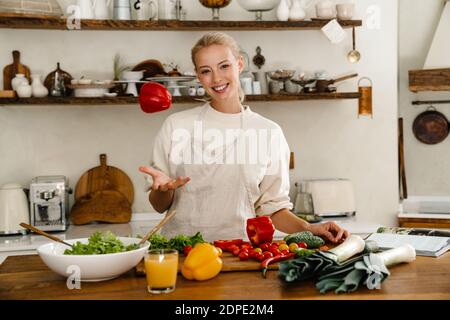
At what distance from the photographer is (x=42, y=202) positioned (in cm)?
374

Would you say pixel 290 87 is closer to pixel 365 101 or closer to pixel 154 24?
pixel 365 101

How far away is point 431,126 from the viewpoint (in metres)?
4.80

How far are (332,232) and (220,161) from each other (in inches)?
28.9

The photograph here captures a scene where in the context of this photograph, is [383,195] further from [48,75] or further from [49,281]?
[49,281]

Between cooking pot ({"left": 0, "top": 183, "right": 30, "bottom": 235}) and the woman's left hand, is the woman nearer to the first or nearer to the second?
the woman's left hand

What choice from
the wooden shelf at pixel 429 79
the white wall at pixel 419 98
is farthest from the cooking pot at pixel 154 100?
the white wall at pixel 419 98

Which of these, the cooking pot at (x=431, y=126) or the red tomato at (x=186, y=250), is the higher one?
the cooking pot at (x=431, y=126)

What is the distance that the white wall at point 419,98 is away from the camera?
4703 mm

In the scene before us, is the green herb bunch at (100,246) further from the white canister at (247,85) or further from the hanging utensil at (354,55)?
the hanging utensil at (354,55)

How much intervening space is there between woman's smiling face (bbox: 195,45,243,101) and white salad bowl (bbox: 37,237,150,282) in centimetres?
108

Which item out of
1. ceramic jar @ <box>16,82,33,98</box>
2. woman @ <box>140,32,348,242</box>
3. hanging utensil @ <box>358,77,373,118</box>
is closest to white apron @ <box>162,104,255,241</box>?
woman @ <box>140,32,348,242</box>

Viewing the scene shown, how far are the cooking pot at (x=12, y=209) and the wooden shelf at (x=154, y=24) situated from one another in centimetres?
96

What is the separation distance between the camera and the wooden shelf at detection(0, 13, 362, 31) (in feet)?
12.1
